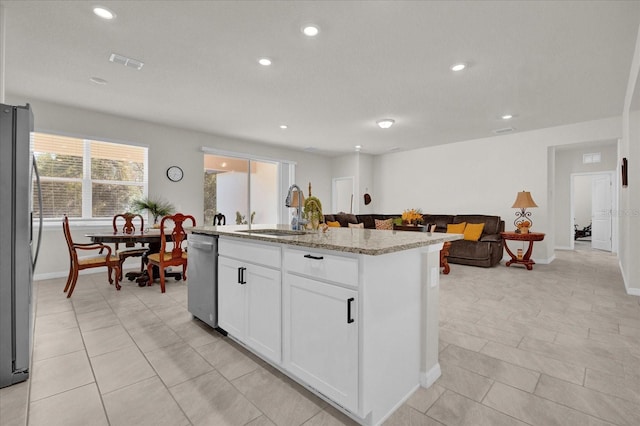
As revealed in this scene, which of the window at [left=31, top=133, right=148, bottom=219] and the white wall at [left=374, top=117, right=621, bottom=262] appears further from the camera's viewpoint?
the white wall at [left=374, top=117, right=621, bottom=262]

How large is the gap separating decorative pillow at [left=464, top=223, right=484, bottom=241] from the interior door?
4.10m

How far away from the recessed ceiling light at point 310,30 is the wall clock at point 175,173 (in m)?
4.13

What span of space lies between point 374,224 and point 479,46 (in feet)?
18.2

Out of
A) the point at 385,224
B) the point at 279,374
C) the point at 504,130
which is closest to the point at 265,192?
the point at 385,224

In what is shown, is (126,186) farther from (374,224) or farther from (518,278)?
(518,278)

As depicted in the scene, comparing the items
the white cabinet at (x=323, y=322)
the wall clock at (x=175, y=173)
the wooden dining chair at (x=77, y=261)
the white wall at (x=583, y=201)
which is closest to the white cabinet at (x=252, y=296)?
the white cabinet at (x=323, y=322)

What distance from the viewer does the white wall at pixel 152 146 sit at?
14.8ft

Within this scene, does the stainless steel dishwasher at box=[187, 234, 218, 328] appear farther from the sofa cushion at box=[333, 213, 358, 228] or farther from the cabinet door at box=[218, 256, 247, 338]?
the sofa cushion at box=[333, 213, 358, 228]

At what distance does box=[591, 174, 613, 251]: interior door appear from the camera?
7344mm

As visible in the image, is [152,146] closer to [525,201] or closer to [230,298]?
[230,298]

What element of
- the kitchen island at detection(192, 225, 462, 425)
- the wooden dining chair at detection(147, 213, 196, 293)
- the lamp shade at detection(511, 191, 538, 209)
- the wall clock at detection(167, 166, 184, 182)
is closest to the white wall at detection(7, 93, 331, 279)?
the wall clock at detection(167, 166, 184, 182)

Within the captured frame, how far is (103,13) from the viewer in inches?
95.0

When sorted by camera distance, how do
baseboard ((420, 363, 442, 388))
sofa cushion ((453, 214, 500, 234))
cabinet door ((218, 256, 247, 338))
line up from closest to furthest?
baseboard ((420, 363, 442, 388)) → cabinet door ((218, 256, 247, 338)) → sofa cushion ((453, 214, 500, 234))

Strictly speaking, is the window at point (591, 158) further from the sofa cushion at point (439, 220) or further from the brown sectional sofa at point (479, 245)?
the sofa cushion at point (439, 220)
